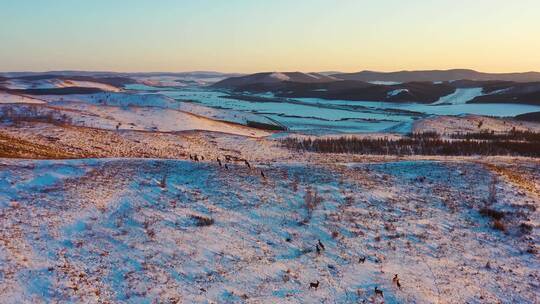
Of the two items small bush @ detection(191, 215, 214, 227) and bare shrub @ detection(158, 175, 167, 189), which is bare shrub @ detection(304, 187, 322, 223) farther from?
bare shrub @ detection(158, 175, 167, 189)

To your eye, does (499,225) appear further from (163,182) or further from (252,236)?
(163,182)

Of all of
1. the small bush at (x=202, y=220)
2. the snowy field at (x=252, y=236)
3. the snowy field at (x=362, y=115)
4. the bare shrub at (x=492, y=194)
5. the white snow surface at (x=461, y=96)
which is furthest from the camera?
the white snow surface at (x=461, y=96)

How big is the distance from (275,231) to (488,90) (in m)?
118

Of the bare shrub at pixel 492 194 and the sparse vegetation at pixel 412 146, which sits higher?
the bare shrub at pixel 492 194

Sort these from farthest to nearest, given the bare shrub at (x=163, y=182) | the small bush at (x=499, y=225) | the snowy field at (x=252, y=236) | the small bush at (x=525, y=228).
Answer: the bare shrub at (x=163, y=182), the small bush at (x=499, y=225), the small bush at (x=525, y=228), the snowy field at (x=252, y=236)


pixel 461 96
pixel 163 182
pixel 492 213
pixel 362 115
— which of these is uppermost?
pixel 461 96

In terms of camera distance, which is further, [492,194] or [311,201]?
[492,194]

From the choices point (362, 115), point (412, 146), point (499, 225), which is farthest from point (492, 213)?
point (362, 115)

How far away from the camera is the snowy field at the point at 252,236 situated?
1048 centimetres

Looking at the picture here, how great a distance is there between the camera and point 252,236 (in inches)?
522

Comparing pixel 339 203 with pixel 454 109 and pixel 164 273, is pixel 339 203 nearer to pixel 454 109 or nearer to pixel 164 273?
pixel 164 273

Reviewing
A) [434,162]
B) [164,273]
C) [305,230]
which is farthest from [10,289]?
[434,162]

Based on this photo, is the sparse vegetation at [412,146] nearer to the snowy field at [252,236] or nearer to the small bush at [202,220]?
the snowy field at [252,236]

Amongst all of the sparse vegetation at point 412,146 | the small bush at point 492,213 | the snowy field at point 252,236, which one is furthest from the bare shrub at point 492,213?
the sparse vegetation at point 412,146
